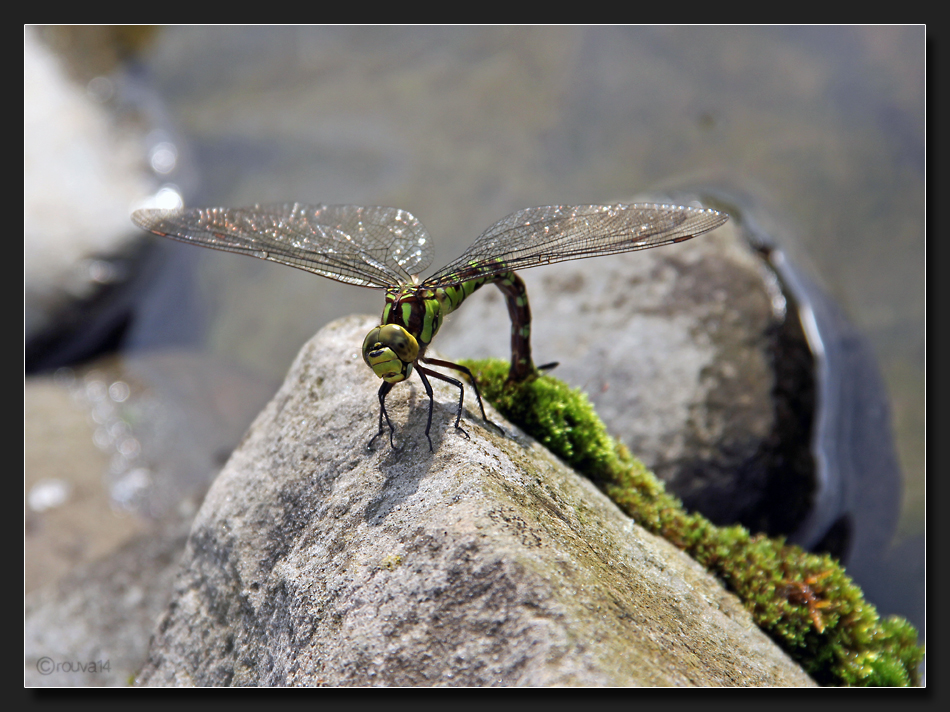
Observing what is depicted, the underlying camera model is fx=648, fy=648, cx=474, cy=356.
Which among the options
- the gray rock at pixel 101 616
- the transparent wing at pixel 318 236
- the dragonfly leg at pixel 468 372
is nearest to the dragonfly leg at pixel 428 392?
the dragonfly leg at pixel 468 372

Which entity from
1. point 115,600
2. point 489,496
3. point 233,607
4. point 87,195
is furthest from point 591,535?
point 87,195

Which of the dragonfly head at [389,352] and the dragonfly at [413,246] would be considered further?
the dragonfly at [413,246]

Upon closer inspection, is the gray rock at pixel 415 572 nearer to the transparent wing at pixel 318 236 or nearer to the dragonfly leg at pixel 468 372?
the dragonfly leg at pixel 468 372

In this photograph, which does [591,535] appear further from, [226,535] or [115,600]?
[115,600]

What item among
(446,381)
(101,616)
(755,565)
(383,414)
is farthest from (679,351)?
(101,616)

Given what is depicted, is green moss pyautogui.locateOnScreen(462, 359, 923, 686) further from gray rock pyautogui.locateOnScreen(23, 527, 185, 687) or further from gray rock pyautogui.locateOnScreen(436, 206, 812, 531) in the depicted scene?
gray rock pyautogui.locateOnScreen(23, 527, 185, 687)

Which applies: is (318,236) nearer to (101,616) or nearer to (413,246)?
(413,246)
